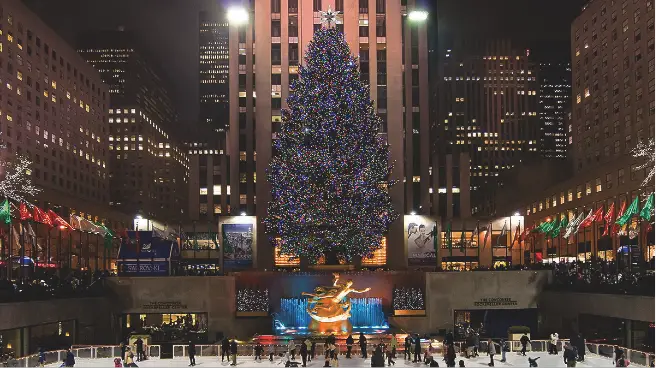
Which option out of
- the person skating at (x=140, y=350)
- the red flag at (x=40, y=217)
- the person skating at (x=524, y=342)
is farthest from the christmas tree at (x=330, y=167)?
the person skating at (x=140, y=350)

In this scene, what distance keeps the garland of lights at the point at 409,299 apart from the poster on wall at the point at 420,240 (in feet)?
45.5

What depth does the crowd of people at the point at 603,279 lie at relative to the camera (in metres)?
41.8

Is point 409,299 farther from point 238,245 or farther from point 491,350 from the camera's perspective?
point 238,245

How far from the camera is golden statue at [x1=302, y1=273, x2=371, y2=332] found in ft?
162

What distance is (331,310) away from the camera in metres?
49.4

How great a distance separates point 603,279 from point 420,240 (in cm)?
2743

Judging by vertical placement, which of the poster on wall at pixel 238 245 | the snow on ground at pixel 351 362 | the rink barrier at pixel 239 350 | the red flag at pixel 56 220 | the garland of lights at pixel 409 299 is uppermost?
the red flag at pixel 56 220

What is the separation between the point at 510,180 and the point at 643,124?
5908 cm

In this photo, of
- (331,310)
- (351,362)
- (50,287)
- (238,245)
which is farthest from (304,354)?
(238,245)

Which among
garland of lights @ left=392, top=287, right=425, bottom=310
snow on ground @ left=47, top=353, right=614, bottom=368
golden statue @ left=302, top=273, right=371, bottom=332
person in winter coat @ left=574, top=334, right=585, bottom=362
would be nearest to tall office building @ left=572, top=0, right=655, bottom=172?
garland of lights @ left=392, top=287, right=425, bottom=310

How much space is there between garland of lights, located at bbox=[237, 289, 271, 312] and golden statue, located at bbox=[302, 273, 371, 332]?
1000 centimetres

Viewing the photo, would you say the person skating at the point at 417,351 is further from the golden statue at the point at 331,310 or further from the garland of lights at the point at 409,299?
the garland of lights at the point at 409,299

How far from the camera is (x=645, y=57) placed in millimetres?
93688

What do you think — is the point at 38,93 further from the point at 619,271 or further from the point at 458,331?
the point at 619,271
